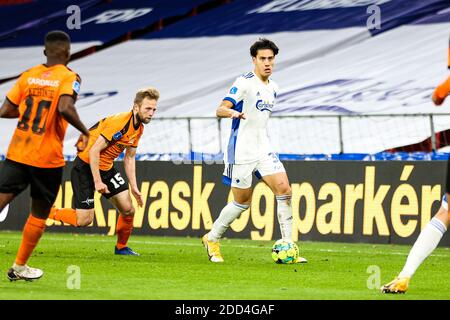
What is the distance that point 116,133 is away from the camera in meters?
13.7

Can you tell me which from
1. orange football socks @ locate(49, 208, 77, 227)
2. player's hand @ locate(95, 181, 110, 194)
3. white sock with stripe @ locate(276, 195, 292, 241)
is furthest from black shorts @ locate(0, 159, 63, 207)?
orange football socks @ locate(49, 208, 77, 227)

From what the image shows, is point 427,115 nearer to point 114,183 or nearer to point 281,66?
point 114,183

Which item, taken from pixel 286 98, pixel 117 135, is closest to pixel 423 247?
pixel 117 135

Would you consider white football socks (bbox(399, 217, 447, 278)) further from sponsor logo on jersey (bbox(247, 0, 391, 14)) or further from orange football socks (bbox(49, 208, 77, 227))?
sponsor logo on jersey (bbox(247, 0, 391, 14))

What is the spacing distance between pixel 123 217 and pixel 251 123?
201 centimetres

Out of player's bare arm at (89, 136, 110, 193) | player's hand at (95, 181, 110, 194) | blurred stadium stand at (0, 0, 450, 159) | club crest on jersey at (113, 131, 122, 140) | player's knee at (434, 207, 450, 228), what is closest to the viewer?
player's knee at (434, 207, 450, 228)

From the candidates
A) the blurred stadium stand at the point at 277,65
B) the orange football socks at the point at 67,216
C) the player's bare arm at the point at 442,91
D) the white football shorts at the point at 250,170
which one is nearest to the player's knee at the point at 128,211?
the orange football socks at the point at 67,216

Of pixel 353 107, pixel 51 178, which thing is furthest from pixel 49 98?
pixel 353 107

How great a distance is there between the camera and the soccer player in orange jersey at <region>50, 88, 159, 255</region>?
535 inches

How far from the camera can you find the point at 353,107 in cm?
1980

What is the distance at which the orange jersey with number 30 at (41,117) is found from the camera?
33.0 ft

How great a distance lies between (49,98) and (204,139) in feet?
28.9

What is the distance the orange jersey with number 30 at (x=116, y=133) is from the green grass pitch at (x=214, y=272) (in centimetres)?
116

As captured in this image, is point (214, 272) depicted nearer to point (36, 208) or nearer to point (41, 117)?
point (36, 208)
